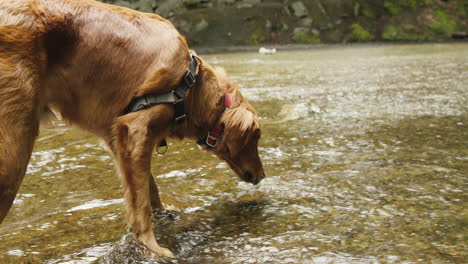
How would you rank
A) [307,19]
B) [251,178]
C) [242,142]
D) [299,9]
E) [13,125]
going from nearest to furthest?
[13,125] < [242,142] < [251,178] < [307,19] < [299,9]

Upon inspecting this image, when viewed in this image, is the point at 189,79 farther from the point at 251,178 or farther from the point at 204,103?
the point at 251,178

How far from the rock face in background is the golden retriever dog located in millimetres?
26064

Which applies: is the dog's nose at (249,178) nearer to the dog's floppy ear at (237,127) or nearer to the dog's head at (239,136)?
the dog's head at (239,136)

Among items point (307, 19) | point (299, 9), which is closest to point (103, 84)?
point (307, 19)

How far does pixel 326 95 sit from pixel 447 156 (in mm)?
4538

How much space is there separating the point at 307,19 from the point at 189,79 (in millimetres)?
29114

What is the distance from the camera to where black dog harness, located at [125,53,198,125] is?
324 centimetres

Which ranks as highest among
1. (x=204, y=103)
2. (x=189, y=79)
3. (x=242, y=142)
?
(x=189, y=79)

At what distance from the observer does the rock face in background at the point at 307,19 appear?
29375 millimetres

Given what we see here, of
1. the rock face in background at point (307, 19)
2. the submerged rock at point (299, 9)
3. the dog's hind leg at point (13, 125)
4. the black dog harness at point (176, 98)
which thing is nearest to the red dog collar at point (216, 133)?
the black dog harness at point (176, 98)

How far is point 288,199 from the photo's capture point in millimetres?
3949

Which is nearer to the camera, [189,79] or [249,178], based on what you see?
[189,79]

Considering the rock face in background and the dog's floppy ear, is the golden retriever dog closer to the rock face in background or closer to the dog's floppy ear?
the dog's floppy ear

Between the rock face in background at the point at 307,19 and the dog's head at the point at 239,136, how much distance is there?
1007 inches
